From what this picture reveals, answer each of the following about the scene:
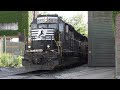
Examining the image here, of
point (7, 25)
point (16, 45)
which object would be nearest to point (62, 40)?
point (16, 45)

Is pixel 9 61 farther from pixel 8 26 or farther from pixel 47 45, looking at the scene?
pixel 8 26

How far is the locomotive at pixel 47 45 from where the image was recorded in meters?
20.8

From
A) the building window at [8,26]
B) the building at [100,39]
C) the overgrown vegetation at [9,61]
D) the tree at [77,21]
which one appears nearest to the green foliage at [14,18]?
the building window at [8,26]

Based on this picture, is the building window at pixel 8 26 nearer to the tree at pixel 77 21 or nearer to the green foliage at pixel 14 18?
the green foliage at pixel 14 18

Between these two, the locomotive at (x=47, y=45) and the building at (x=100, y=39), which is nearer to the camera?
the locomotive at (x=47, y=45)

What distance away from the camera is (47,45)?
22.0 metres

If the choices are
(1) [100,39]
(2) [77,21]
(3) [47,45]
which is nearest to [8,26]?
(2) [77,21]

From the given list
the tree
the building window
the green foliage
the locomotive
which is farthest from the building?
the tree

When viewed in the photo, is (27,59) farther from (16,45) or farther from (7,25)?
(7,25)

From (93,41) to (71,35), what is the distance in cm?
332

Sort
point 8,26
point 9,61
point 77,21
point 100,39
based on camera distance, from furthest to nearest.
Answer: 1. point 77,21
2. point 8,26
3. point 100,39
4. point 9,61

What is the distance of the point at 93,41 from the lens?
1120 inches

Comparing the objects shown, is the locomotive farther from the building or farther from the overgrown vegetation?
the overgrown vegetation
